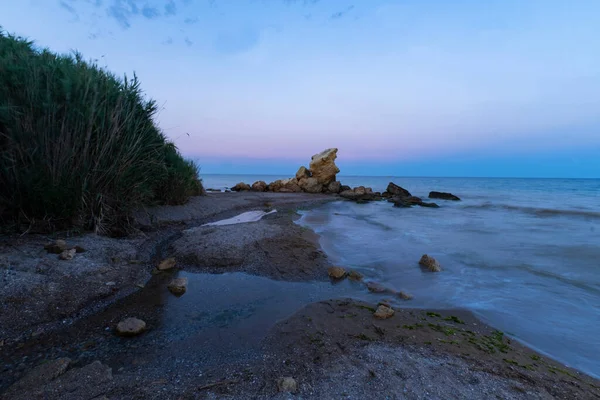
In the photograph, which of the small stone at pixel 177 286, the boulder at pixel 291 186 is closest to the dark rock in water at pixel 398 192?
the boulder at pixel 291 186

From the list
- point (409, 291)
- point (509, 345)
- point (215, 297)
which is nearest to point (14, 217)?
point (215, 297)

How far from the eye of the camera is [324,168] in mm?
29188

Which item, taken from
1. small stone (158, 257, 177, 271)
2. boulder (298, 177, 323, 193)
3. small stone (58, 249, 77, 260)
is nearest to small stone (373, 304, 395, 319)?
small stone (158, 257, 177, 271)

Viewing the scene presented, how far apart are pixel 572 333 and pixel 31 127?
919 centimetres

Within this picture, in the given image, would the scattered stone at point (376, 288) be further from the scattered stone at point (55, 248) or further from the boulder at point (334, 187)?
the boulder at point (334, 187)

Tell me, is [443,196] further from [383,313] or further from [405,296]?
[383,313]

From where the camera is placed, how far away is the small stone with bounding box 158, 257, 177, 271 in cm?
544

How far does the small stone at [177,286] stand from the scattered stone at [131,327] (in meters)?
1.05

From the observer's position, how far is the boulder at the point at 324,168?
2911cm

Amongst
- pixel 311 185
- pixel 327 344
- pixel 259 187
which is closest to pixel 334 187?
pixel 311 185

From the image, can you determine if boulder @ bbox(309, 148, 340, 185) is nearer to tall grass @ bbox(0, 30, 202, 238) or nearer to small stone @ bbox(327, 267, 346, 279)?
tall grass @ bbox(0, 30, 202, 238)

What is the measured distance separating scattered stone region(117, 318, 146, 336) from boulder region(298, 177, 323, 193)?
82.4 feet

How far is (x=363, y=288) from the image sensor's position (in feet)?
16.6

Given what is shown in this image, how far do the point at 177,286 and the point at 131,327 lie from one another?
4.10 ft
